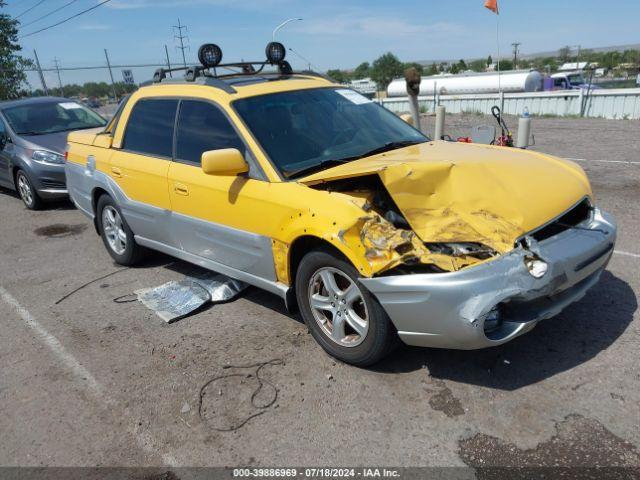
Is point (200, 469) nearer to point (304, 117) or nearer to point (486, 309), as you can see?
point (486, 309)

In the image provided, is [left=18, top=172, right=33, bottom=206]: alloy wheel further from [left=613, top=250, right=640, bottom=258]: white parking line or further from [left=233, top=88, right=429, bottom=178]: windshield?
[left=613, top=250, right=640, bottom=258]: white parking line

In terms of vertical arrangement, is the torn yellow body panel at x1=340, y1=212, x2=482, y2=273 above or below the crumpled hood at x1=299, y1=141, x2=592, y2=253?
below

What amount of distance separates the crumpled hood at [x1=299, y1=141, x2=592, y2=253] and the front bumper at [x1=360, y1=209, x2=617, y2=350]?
0.17m

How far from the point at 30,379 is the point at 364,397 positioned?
2355mm

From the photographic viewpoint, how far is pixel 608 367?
3189 millimetres

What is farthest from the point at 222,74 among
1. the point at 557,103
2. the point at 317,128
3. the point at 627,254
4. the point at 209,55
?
the point at 557,103

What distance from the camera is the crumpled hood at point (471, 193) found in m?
2.93

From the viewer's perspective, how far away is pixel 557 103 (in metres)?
19.7

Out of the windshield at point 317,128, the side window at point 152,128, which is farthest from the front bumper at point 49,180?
the windshield at point 317,128

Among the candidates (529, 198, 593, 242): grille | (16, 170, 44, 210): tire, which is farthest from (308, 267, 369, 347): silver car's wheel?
(16, 170, 44, 210): tire

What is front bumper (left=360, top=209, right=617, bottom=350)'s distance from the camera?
273 cm

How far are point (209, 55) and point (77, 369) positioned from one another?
2.95 meters

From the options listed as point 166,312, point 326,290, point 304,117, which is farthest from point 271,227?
point 166,312

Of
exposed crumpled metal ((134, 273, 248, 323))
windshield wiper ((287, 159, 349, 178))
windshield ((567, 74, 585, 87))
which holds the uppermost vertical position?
windshield wiper ((287, 159, 349, 178))
